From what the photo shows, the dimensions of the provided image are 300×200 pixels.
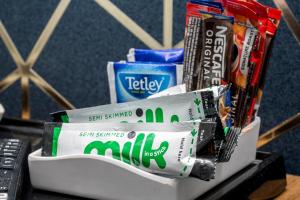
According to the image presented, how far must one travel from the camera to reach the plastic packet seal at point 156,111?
2.04 feet

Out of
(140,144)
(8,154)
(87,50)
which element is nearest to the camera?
(140,144)

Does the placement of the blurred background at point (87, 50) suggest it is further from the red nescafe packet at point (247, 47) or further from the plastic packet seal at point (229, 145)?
the plastic packet seal at point (229, 145)

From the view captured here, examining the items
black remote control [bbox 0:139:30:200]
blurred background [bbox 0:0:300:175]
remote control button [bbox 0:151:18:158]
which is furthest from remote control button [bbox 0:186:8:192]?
blurred background [bbox 0:0:300:175]

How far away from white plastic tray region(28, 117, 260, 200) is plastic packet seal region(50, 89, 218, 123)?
0.07 metres

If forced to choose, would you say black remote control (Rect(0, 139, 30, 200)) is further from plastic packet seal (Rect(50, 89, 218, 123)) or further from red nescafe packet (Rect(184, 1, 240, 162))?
red nescafe packet (Rect(184, 1, 240, 162))

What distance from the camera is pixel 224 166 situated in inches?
26.9

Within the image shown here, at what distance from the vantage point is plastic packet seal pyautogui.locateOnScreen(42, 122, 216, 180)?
0.58 meters

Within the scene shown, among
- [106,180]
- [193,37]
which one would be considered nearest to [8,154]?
[106,180]

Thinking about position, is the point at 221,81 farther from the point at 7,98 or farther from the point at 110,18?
the point at 7,98

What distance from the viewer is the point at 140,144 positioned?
0.61 metres

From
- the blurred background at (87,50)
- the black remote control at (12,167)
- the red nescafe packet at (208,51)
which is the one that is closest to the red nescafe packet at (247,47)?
the red nescafe packet at (208,51)

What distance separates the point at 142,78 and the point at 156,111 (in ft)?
0.35

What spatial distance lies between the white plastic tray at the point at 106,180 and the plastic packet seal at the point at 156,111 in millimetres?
68

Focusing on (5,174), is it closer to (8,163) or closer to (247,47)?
(8,163)
